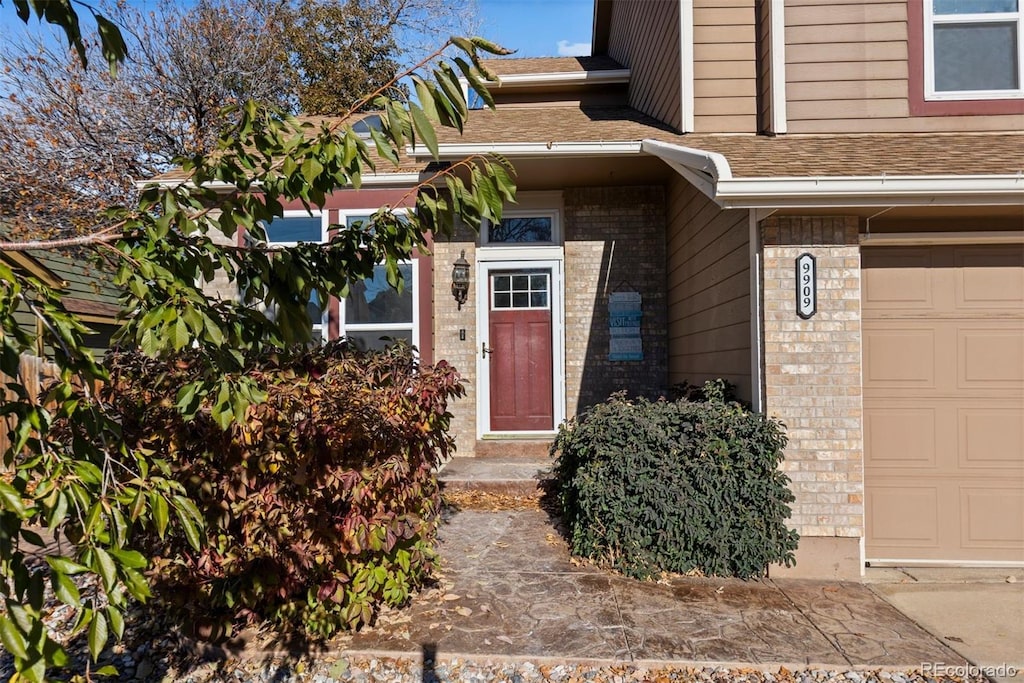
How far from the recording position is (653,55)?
7.39 metres

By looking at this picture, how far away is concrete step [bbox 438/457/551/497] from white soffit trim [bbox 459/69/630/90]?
562cm

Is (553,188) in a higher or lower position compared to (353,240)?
higher

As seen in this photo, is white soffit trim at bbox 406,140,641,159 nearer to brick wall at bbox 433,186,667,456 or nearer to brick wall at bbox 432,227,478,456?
brick wall at bbox 433,186,667,456

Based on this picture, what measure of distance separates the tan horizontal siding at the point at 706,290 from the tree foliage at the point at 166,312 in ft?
10.6

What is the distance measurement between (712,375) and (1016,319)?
2313 mm

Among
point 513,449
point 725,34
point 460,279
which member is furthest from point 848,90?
point 513,449

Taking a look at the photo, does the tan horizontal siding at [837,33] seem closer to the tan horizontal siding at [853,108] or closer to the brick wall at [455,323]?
the tan horizontal siding at [853,108]

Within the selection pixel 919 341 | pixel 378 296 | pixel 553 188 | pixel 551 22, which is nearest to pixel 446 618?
pixel 919 341

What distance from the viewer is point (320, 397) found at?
3123 mm

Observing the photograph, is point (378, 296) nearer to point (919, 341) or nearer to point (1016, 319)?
point (919, 341)

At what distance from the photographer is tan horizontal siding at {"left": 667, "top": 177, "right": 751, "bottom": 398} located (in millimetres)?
4949

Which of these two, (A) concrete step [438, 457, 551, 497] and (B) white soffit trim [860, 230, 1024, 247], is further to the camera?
(A) concrete step [438, 457, 551, 497]

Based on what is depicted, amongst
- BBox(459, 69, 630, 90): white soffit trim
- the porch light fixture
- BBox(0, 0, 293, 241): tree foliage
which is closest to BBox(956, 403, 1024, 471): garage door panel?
the porch light fixture

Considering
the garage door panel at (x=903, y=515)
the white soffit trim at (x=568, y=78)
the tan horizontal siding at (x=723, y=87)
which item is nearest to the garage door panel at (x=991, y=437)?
the garage door panel at (x=903, y=515)
